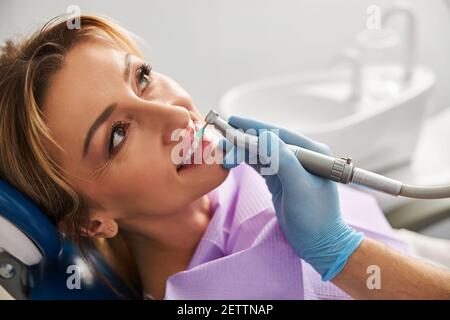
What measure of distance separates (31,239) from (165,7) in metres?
0.54

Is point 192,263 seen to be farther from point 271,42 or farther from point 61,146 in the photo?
point 271,42

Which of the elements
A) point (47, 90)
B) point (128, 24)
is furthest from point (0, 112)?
point (128, 24)

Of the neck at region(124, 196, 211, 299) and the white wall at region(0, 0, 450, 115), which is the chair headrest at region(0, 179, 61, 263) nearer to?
the neck at region(124, 196, 211, 299)

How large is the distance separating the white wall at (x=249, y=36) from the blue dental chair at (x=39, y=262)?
394mm

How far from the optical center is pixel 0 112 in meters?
0.72

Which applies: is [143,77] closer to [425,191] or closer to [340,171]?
[340,171]

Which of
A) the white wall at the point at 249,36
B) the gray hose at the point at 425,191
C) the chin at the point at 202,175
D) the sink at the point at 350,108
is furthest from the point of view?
the sink at the point at 350,108

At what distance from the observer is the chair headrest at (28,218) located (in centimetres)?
69

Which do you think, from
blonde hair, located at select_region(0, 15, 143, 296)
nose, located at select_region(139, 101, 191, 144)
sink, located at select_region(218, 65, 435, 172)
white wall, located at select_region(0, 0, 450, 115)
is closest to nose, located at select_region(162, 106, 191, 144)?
nose, located at select_region(139, 101, 191, 144)

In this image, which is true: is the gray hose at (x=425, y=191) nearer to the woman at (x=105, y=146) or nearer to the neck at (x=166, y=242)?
the woman at (x=105, y=146)

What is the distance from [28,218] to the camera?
71cm

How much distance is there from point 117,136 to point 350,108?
727 mm

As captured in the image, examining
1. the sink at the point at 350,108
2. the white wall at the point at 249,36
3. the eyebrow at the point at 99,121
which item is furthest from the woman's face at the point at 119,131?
the sink at the point at 350,108

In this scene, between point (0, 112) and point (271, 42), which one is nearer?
point (0, 112)
